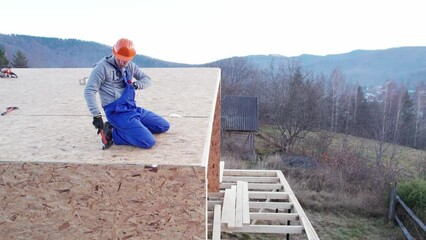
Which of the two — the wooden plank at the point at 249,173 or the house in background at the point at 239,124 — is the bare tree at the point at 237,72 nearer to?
the house in background at the point at 239,124

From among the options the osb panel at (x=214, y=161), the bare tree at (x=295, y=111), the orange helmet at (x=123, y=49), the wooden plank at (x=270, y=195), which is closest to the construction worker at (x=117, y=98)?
the orange helmet at (x=123, y=49)

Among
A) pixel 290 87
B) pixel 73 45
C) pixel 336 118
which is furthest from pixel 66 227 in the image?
pixel 73 45

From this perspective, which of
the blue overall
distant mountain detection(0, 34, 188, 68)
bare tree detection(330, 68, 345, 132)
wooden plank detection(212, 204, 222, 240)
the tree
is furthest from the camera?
distant mountain detection(0, 34, 188, 68)

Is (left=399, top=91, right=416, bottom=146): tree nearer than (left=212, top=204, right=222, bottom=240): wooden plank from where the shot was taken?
No

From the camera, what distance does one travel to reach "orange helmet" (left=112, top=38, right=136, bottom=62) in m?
3.43

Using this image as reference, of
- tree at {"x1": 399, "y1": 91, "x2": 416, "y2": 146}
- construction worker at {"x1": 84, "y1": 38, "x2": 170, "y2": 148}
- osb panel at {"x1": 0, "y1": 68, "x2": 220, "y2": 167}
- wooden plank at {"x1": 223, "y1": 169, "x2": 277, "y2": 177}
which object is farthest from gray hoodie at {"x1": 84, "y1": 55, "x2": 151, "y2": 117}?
tree at {"x1": 399, "y1": 91, "x2": 416, "y2": 146}

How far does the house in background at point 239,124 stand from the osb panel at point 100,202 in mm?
20153

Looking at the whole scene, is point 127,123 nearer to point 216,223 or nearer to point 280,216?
point 216,223

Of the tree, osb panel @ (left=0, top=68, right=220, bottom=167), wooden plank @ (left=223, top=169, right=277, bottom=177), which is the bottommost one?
the tree

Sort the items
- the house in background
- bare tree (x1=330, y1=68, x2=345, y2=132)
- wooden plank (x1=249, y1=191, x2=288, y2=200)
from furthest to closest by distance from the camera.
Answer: bare tree (x1=330, y1=68, x2=345, y2=132), the house in background, wooden plank (x1=249, y1=191, x2=288, y2=200)

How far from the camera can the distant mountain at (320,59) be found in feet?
159

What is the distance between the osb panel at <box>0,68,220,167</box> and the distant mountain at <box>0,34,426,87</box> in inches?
1607

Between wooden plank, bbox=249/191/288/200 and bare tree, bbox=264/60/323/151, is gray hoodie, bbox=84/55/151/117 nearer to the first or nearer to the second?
wooden plank, bbox=249/191/288/200

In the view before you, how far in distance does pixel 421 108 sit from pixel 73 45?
48631 millimetres
